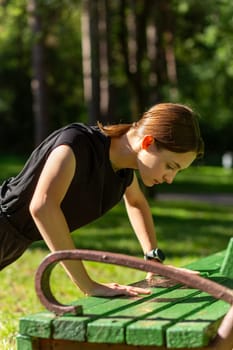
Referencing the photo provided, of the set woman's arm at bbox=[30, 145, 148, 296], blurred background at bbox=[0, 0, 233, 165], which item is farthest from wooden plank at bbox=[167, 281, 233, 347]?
blurred background at bbox=[0, 0, 233, 165]

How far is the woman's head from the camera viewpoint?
12.6 feet

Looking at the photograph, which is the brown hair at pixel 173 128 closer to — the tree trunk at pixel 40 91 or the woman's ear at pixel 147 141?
the woman's ear at pixel 147 141

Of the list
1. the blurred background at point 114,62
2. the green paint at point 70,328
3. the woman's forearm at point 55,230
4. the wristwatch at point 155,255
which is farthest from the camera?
the blurred background at point 114,62

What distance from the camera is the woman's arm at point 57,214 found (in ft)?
12.1

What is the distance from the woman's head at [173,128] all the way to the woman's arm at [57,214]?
15.8 inches

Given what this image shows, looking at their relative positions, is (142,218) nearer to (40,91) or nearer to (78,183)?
(78,183)

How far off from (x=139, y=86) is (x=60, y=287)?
444 inches

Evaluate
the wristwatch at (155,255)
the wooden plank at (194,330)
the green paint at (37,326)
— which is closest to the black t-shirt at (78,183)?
the wristwatch at (155,255)

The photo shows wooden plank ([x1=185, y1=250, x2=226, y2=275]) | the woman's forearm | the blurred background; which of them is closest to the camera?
the woman's forearm

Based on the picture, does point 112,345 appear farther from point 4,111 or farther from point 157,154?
point 4,111

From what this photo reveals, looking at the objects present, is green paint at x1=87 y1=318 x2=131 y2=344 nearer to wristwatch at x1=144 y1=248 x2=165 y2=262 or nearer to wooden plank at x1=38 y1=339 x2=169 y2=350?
wooden plank at x1=38 y1=339 x2=169 y2=350

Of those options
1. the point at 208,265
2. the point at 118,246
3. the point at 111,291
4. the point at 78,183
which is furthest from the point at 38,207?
the point at 118,246

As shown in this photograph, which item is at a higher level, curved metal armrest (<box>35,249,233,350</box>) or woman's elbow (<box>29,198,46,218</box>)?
woman's elbow (<box>29,198,46,218</box>)

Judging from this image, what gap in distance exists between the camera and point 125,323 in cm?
312
